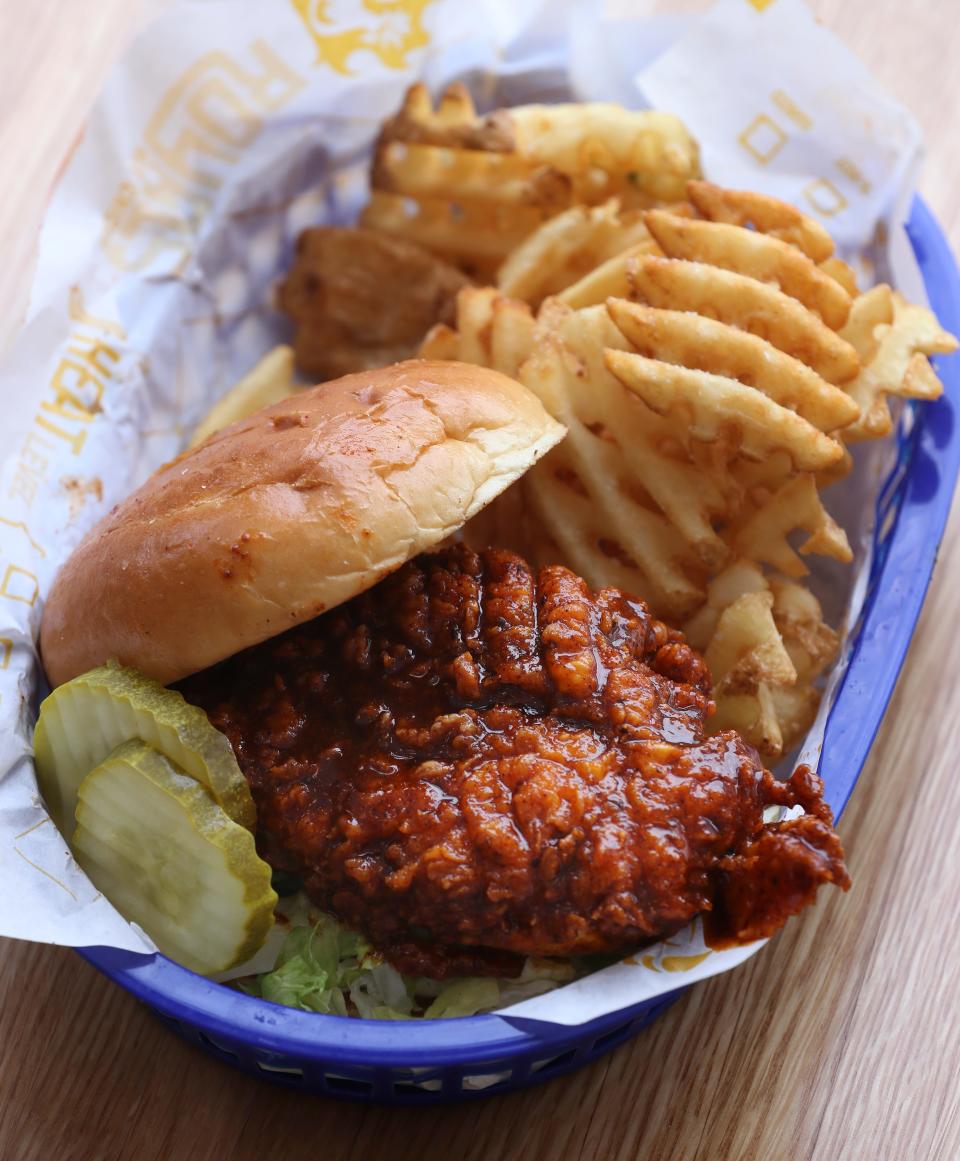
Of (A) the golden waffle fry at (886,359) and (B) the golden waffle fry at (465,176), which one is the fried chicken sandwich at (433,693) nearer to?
(A) the golden waffle fry at (886,359)

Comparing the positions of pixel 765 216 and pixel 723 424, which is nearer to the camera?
pixel 723 424

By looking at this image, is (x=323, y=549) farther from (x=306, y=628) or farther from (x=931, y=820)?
(x=931, y=820)

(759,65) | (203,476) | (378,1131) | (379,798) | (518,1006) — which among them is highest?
(759,65)

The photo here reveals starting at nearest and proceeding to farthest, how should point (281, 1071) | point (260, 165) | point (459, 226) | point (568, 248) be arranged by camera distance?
point (281, 1071) → point (568, 248) → point (459, 226) → point (260, 165)

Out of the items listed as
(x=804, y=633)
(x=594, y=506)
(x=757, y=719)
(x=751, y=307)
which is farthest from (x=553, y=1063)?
(x=751, y=307)

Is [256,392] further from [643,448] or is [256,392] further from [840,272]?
[840,272]

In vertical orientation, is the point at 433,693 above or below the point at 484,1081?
above

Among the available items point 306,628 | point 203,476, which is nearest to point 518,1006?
point 306,628
